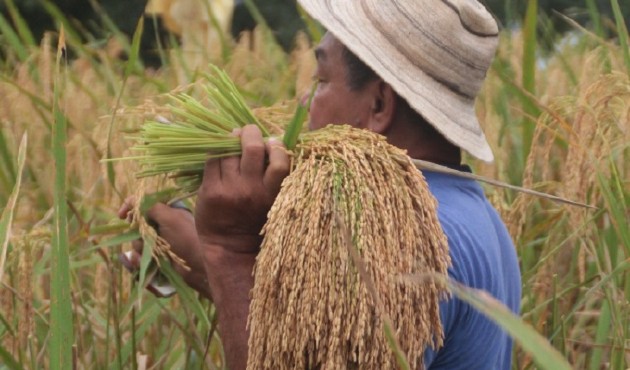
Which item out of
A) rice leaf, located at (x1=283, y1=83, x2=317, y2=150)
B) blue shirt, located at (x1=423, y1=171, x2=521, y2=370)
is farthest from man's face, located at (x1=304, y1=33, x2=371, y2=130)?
rice leaf, located at (x1=283, y1=83, x2=317, y2=150)

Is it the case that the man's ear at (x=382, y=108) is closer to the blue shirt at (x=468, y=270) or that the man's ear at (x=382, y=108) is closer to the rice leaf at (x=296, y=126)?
the blue shirt at (x=468, y=270)

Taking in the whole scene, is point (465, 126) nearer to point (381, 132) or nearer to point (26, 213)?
point (381, 132)

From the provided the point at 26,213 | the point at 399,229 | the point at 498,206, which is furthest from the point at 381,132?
the point at 26,213

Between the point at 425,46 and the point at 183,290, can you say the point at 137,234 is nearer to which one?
the point at 183,290

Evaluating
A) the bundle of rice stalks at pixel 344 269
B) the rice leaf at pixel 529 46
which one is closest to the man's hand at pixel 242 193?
the bundle of rice stalks at pixel 344 269

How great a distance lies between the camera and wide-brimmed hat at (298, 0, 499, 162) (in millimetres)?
1962

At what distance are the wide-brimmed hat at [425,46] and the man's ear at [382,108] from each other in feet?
0.12

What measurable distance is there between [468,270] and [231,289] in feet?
1.06

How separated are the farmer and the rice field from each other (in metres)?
0.13

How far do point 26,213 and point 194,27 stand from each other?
63.1 inches

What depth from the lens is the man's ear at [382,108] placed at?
1.98 meters

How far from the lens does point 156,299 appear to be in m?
2.27

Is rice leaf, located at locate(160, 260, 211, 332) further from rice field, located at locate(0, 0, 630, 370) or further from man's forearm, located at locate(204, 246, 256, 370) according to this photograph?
man's forearm, located at locate(204, 246, 256, 370)

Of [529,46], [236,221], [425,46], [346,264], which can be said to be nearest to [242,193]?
[236,221]
